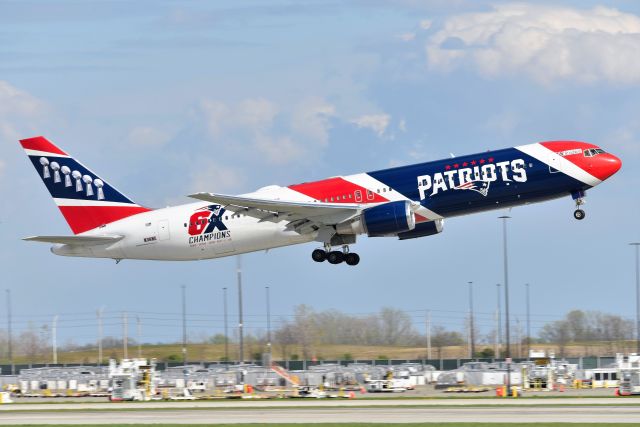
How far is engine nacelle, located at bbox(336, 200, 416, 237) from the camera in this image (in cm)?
6222

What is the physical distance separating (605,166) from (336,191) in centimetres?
1537

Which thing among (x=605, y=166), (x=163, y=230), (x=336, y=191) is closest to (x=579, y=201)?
(x=605, y=166)

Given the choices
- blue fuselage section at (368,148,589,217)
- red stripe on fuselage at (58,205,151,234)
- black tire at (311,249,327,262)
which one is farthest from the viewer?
red stripe on fuselage at (58,205,151,234)

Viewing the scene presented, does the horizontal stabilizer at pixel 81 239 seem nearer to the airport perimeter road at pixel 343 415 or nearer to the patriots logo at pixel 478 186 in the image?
the airport perimeter road at pixel 343 415

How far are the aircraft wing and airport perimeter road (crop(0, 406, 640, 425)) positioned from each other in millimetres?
11152

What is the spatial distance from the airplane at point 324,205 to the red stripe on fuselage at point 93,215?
6 centimetres

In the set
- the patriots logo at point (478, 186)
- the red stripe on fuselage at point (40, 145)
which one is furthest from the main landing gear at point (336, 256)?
the red stripe on fuselage at point (40, 145)

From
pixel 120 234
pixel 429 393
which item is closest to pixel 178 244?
pixel 120 234

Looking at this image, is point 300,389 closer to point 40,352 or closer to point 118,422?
point 118,422

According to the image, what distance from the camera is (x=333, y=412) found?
189 feet

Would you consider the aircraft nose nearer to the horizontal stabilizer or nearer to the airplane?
the airplane

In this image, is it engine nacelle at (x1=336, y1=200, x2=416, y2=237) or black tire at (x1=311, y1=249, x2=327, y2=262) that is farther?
black tire at (x1=311, y1=249, x2=327, y2=262)

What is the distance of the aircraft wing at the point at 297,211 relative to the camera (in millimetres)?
62366

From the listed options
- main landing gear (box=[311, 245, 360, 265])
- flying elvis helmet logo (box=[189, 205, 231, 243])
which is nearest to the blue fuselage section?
main landing gear (box=[311, 245, 360, 265])
